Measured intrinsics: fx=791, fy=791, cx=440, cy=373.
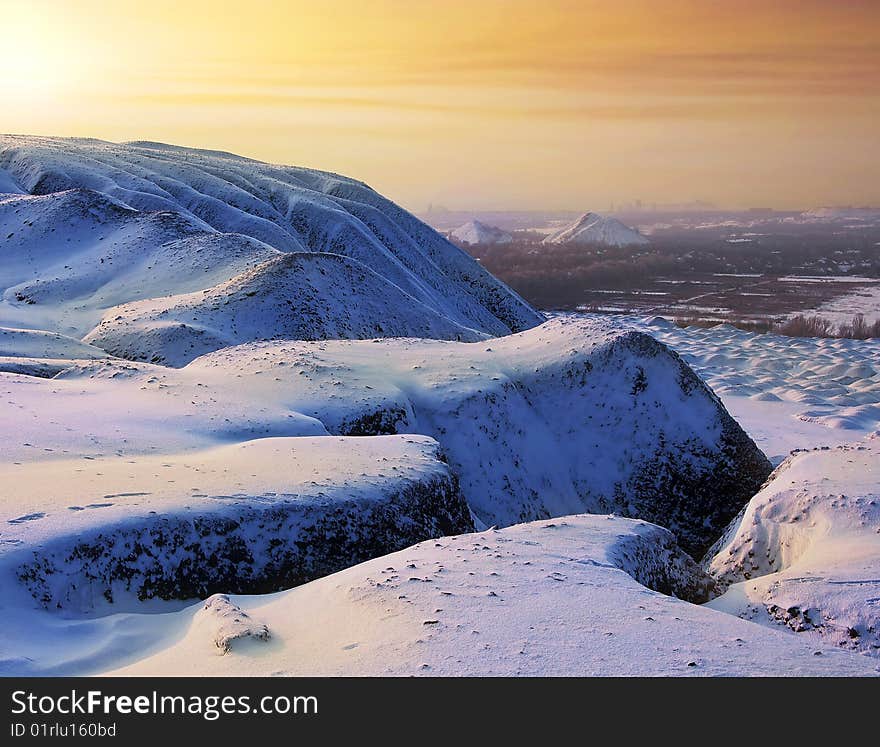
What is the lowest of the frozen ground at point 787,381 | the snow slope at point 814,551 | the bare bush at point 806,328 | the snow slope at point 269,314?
the frozen ground at point 787,381

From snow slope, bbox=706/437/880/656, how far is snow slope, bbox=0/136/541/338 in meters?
14.1

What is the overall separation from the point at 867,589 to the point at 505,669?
4.43 meters

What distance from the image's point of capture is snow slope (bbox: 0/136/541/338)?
26.6m

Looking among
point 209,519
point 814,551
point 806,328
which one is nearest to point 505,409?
point 814,551

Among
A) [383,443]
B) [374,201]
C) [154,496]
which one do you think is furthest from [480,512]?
[374,201]

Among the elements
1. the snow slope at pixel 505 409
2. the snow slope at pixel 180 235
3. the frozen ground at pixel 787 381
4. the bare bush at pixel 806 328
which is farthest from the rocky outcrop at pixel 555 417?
the bare bush at pixel 806 328

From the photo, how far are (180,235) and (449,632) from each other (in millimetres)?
28660

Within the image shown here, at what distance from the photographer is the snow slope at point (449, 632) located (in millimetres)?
5074

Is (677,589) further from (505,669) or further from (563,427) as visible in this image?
(563,427)

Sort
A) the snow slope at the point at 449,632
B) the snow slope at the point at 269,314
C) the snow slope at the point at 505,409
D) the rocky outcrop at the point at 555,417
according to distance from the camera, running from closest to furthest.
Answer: the snow slope at the point at 449,632, the snow slope at the point at 505,409, the rocky outcrop at the point at 555,417, the snow slope at the point at 269,314

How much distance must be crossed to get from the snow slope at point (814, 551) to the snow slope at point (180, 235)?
14.1m

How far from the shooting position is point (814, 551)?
352 inches

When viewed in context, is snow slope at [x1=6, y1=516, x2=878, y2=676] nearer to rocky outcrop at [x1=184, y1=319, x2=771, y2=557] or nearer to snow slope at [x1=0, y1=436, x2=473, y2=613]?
snow slope at [x1=0, y1=436, x2=473, y2=613]

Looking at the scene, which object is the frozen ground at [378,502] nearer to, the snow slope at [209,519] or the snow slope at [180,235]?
the snow slope at [209,519]
